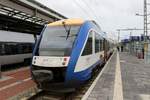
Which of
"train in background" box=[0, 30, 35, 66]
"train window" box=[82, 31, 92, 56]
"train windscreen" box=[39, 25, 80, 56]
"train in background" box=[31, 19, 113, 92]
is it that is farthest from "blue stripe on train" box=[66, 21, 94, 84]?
"train in background" box=[0, 30, 35, 66]

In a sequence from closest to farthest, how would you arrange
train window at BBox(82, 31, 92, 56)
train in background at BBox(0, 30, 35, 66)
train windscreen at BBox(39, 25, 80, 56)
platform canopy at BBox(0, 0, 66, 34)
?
train windscreen at BBox(39, 25, 80, 56)
train window at BBox(82, 31, 92, 56)
train in background at BBox(0, 30, 35, 66)
platform canopy at BBox(0, 0, 66, 34)

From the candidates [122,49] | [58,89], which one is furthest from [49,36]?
[122,49]

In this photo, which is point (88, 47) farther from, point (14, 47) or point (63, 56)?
point (14, 47)

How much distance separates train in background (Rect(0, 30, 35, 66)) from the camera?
20406mm

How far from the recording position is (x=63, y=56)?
10.0 metres

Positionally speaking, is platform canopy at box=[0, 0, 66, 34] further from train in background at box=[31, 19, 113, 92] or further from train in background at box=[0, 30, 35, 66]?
train in background at box=[31, 19, 113, 92]

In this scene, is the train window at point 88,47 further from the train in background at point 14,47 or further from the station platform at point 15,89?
the train in background at point 14,47

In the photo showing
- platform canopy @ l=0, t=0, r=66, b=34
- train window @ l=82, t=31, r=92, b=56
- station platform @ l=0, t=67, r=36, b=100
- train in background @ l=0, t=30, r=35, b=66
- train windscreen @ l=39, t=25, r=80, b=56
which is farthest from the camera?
platform canopy @ l=0, t=0, r=66, b=34

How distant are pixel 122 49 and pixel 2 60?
68176mm

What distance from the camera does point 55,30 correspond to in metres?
11.3

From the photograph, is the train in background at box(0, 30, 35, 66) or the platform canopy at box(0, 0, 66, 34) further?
the platform canopy at box(0, 0, 66, 34)

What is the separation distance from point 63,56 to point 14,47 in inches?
511

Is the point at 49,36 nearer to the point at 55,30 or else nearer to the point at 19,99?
the point at 55,30

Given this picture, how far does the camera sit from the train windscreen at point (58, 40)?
10.3 meters
